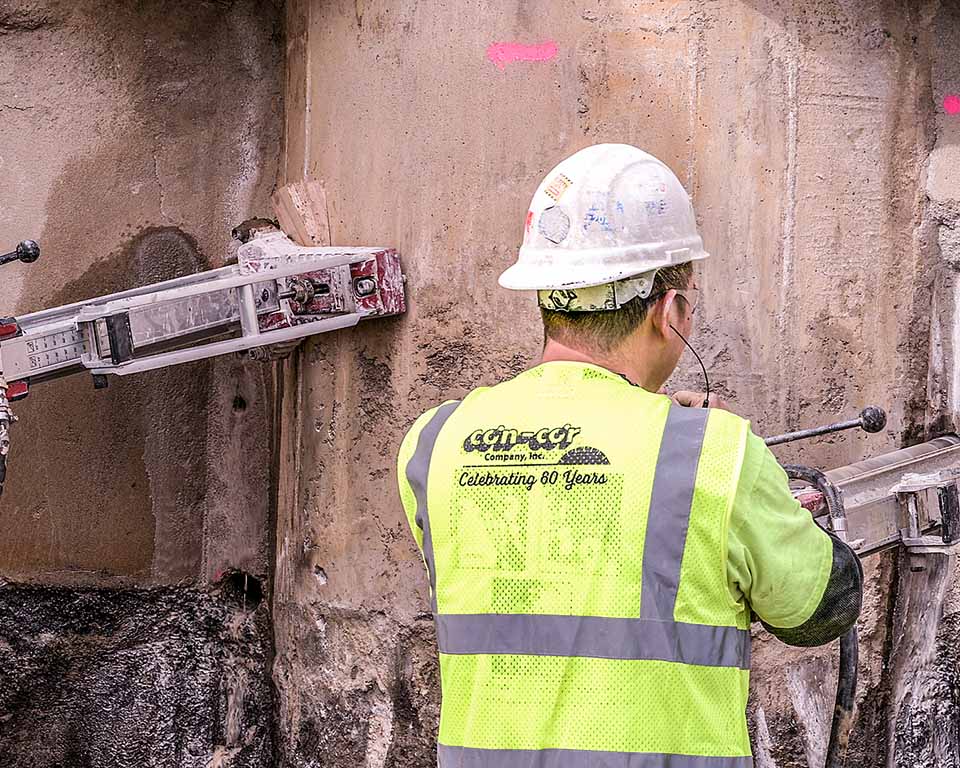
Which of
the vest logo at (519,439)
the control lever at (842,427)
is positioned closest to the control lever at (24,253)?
the vest logo at (519,439)

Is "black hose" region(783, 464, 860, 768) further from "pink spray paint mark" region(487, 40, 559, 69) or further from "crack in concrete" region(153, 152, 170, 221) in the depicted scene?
"crack in concrete" region(153, 152, 170, 221)

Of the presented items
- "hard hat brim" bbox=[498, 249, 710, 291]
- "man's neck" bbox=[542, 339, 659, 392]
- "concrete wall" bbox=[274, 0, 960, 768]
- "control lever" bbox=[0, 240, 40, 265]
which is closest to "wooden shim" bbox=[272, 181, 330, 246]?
"concrete wall" bbox=[274, 0, 960, 768]

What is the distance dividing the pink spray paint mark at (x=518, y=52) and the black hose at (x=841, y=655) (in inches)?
46.2

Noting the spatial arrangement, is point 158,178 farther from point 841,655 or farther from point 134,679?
point 841,655

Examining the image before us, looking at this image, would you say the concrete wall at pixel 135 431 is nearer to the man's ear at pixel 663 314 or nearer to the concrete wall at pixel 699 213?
the concrete wall at pixel 699 213

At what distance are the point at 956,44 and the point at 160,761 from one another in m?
2.88

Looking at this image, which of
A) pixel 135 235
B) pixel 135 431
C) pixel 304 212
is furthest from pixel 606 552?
pixel 135 235

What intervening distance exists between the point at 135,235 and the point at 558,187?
197 cm

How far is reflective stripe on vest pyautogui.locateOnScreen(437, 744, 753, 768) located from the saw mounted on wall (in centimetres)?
148

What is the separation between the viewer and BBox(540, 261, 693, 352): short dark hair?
1858mm

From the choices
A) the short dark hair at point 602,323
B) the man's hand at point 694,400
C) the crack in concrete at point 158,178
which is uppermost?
the crack in concrete at point 158,178

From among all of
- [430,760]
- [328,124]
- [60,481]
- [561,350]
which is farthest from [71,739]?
[561,350]

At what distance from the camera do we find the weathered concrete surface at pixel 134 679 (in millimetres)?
3383

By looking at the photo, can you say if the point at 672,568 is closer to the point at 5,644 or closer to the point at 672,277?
the point at 672,277
